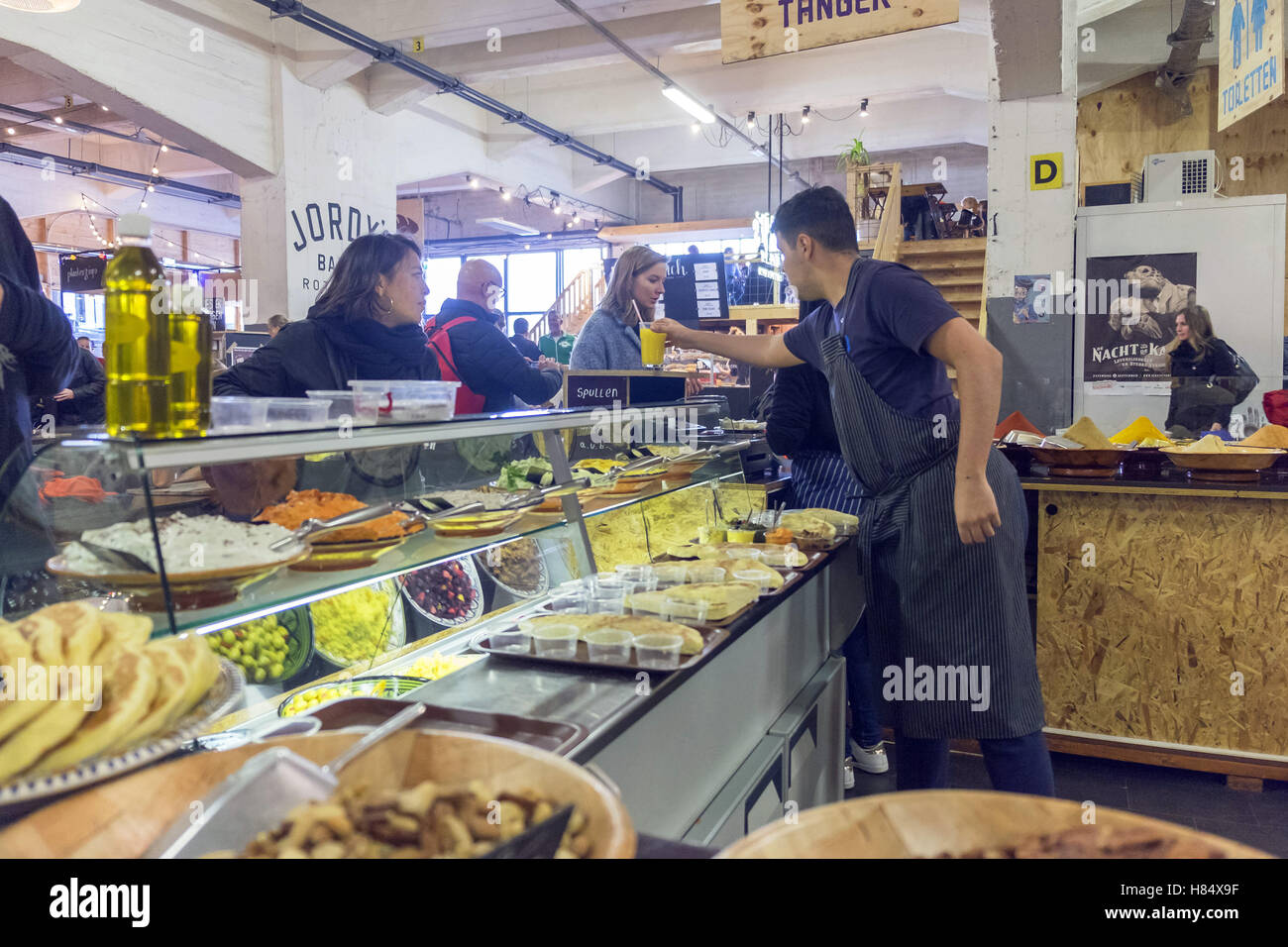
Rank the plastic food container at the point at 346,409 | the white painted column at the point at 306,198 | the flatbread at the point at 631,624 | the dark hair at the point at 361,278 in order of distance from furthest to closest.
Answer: the white painted column at the point at 306,198, the dark hair at the point at 361,278, the flatbread at the point at 631,624, the plastic food container at the point at 346,409

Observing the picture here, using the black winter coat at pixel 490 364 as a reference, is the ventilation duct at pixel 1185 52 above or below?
above

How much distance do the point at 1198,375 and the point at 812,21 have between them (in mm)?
3443

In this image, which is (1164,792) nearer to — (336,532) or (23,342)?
(336,532)

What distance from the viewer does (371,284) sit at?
10.5 feet

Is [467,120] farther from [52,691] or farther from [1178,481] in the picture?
[52,691]

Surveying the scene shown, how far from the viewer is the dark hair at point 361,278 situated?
126 inches

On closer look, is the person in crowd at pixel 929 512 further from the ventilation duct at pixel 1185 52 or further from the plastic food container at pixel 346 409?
the ventilation duct at pixel 1185 52

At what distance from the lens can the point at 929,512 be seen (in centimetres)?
278

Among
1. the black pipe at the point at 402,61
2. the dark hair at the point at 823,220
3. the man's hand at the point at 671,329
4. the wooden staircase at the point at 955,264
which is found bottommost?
the man's hand at the point at 671,329

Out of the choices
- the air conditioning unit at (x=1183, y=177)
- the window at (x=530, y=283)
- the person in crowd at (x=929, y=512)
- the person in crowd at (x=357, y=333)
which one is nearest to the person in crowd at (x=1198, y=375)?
the air conditioning unit at (x=1183, y=177)

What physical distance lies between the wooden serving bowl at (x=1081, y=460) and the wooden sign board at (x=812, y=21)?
1.80 m

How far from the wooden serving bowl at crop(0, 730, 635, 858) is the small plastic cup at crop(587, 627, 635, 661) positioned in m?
0.94

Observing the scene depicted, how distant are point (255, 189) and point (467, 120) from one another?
4.21 m
